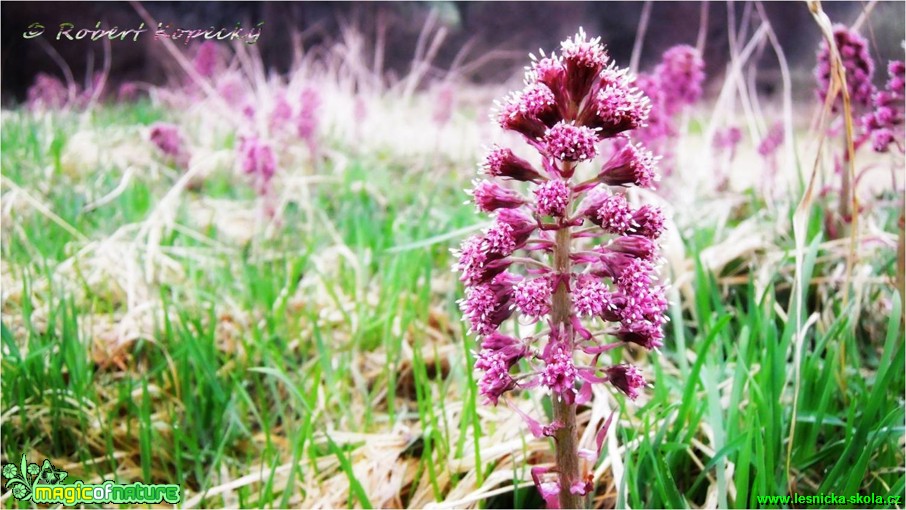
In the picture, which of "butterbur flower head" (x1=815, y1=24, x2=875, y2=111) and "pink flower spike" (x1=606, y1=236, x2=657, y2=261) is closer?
"pink flower spike" (x1=606, y1=236, x2=657, y2=261)

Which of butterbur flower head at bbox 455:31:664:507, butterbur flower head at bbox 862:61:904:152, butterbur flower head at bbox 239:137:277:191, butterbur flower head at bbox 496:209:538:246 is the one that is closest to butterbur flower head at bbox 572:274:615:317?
butterbur flower head at bbox 455:31:664:507

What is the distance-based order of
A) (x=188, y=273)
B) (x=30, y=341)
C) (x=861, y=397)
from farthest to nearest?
(x=188, y=273) < (x=30, y=341) < (x=861, y=397)

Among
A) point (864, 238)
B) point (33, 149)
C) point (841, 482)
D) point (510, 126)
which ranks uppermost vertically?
point (33, 149)

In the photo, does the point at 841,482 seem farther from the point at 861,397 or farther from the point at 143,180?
the point at 143,180

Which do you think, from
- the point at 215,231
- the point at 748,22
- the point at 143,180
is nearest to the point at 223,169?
the point at 143,180

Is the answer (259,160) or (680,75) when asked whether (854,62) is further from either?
(259,160)

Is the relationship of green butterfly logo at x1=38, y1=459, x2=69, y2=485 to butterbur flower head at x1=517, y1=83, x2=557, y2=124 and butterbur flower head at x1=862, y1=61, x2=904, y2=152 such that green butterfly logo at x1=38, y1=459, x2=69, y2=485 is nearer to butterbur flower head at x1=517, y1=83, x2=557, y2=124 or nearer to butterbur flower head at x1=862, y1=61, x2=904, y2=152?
butterbur flower head at x1=517, y1=83, x2=557, y2=124
